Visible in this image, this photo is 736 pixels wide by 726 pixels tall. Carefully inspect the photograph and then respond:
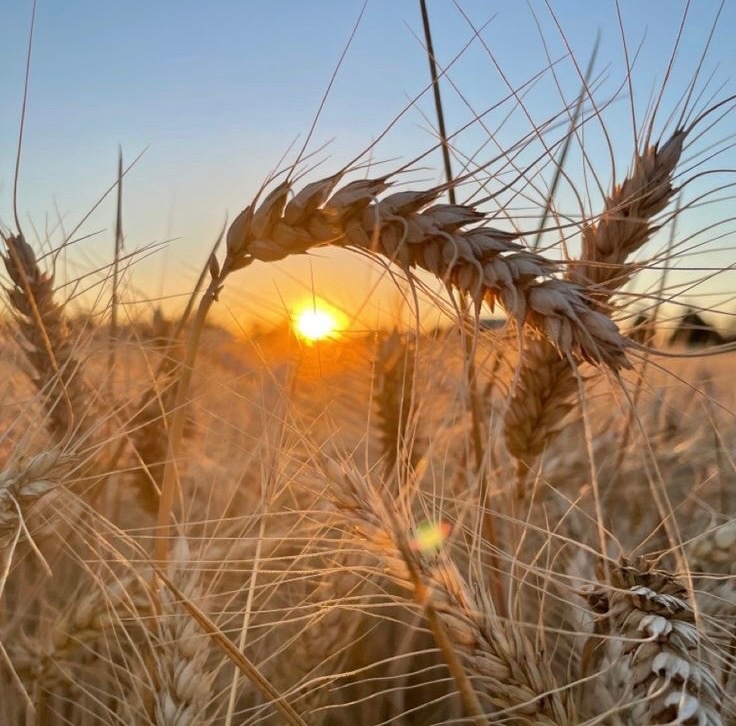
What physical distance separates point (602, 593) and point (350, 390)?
1.37 metres

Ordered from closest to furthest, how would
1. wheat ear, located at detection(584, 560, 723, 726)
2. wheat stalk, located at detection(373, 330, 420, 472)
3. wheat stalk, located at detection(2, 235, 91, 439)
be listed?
1. wheat ear, located at detection(584, 560, 723, 726)
2. wheat stalk, located at detection(2, 235, 91, 439)
3. wheat stalk, located at detection(373, 330, 420, 472)

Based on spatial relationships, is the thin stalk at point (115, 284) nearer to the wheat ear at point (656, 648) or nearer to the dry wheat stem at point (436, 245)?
the dry wheat stem at point (436, 245)

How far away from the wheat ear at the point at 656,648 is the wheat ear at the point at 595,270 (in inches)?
19.3

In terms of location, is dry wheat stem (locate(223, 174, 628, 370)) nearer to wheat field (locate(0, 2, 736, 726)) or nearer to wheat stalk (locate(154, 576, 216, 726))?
wheat field (locate(0, 2, 736, 726))

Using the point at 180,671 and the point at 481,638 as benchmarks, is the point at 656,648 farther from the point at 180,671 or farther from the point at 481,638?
the point at 180,671

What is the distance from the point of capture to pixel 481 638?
110 centimetres

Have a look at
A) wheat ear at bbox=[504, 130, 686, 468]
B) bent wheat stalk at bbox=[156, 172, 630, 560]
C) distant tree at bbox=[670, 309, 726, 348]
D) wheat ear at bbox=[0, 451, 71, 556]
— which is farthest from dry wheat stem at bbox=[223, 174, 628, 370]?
distant tree at bbox=[670, 309, 726, 348]

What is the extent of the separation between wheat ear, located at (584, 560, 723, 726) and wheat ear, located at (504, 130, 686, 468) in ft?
1.61

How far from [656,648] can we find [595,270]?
2.47 feet

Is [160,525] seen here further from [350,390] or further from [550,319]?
[350,390]

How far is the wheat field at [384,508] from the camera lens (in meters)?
1.11

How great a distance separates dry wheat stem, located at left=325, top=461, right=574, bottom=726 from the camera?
109 centimetres

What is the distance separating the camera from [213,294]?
4.29ft

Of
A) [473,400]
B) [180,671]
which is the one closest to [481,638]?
[180,671]
